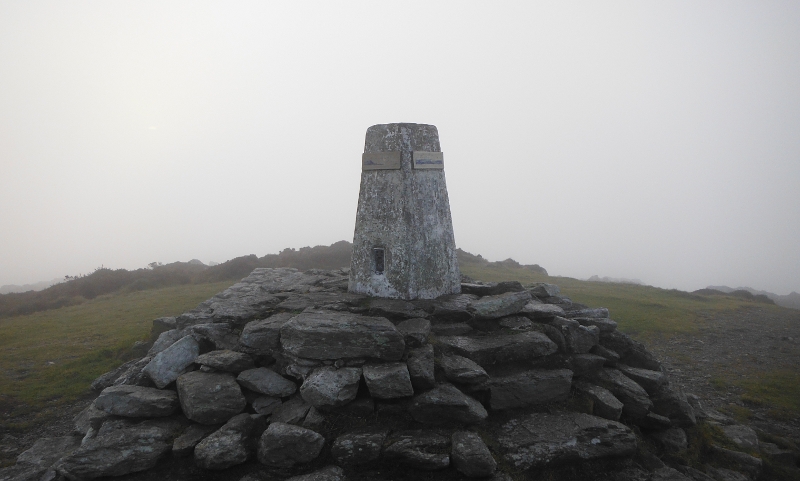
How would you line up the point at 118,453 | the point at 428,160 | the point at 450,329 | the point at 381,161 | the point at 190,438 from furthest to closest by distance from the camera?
the point at 428,160 < the point at 381,161 < the point at 450,329 < the point at 190,438 < the point at 118,453

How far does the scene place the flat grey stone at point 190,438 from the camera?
641 centimetres

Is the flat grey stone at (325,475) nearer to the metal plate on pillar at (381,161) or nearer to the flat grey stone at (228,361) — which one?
the flat grey stone at (228,361)

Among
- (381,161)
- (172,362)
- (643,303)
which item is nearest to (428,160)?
(381,161)

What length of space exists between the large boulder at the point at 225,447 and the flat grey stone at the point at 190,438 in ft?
0.50

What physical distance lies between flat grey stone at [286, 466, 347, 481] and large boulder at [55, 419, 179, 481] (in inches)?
84.2

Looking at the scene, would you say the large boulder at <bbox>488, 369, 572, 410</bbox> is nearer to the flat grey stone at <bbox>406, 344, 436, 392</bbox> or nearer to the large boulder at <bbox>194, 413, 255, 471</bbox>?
the flat grey stone at <bbox>406, 344, 436, 392</bbox>

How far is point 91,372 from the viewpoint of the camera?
1181 cm

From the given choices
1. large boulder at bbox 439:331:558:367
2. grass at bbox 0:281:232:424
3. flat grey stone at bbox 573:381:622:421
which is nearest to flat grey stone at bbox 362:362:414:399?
large boulder at bbox 439:331:558:367

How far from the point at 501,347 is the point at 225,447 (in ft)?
15.2

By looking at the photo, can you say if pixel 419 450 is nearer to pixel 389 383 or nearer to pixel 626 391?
pixel 389 383

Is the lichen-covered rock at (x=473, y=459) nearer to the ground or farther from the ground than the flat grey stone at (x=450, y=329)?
nearer to the ground

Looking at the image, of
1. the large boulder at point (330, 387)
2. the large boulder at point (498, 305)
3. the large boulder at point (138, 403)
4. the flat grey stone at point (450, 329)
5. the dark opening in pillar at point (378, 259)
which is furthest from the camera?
the dark opening in pillar at point (378, 259)

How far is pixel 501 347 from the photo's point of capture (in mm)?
7762

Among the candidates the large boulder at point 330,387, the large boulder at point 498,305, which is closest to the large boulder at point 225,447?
the large boulder at point 330,387
